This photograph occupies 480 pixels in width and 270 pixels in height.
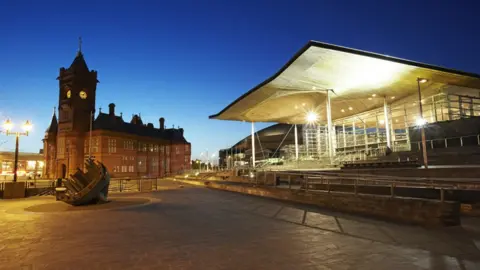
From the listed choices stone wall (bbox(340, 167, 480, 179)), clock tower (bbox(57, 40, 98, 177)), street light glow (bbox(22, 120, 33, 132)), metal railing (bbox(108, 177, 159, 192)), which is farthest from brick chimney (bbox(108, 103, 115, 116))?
stone wall (bbox(340, 167, 480, 179))

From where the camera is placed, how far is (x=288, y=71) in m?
24.6

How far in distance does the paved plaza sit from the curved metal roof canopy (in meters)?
13.5

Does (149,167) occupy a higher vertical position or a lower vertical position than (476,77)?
lower

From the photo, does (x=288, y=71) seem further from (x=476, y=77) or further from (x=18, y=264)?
(x=18, y=264)

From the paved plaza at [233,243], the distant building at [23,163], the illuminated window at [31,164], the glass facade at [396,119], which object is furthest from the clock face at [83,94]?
the paved plaza at [233,243]

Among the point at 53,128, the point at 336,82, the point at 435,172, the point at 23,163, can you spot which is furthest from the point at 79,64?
the point at 435,172

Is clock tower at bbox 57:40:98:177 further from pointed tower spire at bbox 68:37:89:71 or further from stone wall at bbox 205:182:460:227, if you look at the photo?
stone wall at bbox 205:182:460:227

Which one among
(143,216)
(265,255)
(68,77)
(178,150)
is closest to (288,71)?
(143,216)

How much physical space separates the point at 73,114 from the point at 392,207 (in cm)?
6519

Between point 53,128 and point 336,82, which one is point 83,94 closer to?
point 53,128

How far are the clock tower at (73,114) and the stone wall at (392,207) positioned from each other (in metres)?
58.3

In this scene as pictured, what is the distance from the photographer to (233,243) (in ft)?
24.3

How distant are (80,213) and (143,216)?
3.18m

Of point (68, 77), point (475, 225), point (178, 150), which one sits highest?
point (68, 77)
